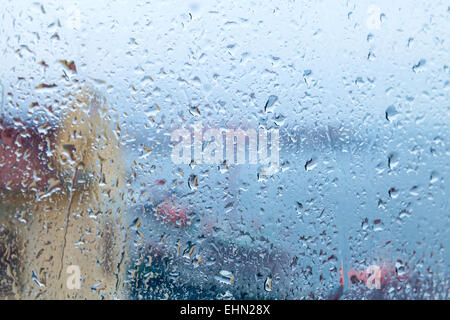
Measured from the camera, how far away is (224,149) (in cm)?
104

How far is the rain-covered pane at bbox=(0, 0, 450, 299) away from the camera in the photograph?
1031mm

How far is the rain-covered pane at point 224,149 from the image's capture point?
1.03 metres

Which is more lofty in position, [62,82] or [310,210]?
[62,82]

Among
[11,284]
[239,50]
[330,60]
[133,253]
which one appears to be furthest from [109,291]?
[330,60]

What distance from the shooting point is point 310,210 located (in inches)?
41.1

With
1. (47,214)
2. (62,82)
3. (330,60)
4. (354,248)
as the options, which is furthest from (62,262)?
(330,60)

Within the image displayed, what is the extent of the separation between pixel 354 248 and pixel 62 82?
2.80 ft

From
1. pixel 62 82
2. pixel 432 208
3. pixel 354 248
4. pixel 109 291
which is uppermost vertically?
pixel 62 82

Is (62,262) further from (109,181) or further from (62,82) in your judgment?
(62,82)

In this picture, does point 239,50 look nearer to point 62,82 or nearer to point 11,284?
point 62,82

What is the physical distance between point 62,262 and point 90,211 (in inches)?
5.8

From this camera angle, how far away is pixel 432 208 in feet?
3.43

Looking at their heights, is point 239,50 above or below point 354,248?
above

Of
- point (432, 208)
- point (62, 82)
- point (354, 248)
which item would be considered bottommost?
point (354, 248)
